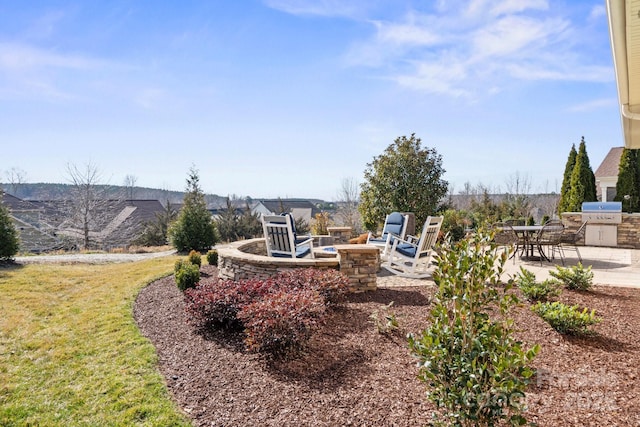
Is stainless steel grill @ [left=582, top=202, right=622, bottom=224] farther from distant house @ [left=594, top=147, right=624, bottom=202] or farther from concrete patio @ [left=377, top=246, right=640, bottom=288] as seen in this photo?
distant house @ [left=594, top=147, right=624, bottom=202]

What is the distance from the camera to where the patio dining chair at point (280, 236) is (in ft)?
20.2

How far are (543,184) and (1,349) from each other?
1432 inches

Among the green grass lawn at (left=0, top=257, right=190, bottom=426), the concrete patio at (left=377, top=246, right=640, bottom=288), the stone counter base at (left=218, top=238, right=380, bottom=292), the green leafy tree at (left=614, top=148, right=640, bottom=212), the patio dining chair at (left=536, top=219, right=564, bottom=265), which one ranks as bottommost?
the green grass lawn at (left=0, top=257, right=190, bottom=426)

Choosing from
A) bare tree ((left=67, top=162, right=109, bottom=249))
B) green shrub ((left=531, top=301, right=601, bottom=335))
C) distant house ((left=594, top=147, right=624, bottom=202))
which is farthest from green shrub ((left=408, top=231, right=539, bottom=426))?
bare tree ((left=67, top=162, right=109, bottom=249))

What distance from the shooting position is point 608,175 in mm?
18875

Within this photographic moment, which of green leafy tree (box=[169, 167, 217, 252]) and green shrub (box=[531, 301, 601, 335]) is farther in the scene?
green leafy tree (box=[169, 167, 217, 252])

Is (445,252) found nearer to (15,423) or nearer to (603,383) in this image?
(603,383)

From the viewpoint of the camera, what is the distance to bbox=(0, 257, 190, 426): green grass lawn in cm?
293

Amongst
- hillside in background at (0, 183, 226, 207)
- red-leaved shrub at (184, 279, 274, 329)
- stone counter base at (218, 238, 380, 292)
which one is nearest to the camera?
red-leaved shrub at (184, 279, 274, 329)

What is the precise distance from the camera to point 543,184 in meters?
32.2

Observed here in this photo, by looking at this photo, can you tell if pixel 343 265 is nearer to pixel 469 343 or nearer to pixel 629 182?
pixel 469 343

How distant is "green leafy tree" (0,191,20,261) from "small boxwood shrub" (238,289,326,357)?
33.0ft

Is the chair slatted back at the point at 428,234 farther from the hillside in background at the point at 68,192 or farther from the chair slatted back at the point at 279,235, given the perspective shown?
the hillside in background at the point at 68,192

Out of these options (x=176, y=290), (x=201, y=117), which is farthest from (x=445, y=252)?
(x=201, y=117)
